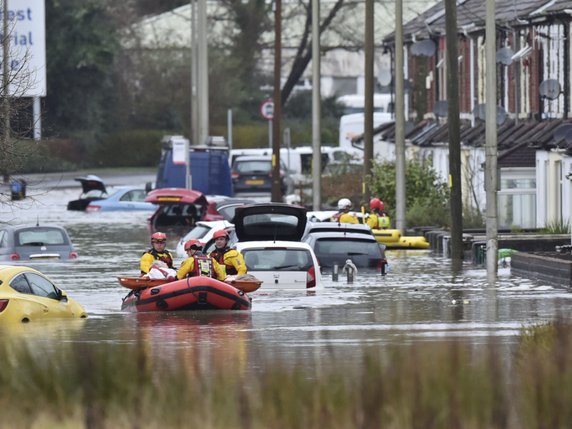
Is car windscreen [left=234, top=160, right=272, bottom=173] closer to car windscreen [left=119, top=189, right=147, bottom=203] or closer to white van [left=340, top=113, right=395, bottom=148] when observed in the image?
car windscreen [left=119, top=189, right=147, bottom=203]

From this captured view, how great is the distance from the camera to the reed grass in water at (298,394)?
468 inches

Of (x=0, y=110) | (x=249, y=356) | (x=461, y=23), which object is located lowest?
(x=249, y=356)

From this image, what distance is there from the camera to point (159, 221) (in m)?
51.8

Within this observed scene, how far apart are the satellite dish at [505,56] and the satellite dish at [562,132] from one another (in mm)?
5685

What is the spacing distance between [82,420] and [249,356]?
7649 mm

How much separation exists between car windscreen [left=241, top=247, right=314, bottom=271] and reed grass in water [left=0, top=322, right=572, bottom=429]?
15083 millimetres

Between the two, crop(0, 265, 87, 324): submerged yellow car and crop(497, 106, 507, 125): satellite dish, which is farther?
crop(497, 106, 507, 125): satellite dish

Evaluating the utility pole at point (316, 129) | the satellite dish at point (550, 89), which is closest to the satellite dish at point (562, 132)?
the satellite dish at point (550, 89)

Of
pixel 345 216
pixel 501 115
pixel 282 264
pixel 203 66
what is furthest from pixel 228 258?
pixel 203 66

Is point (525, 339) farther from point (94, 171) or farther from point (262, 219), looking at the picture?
point (94, 171)

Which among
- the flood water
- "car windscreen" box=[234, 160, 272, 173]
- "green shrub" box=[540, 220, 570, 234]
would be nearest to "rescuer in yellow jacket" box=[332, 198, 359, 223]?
the flood water

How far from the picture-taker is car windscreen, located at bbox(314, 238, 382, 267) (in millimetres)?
32781

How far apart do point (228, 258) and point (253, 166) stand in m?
38.8

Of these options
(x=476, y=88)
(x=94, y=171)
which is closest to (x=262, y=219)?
(x=476, y=88)
